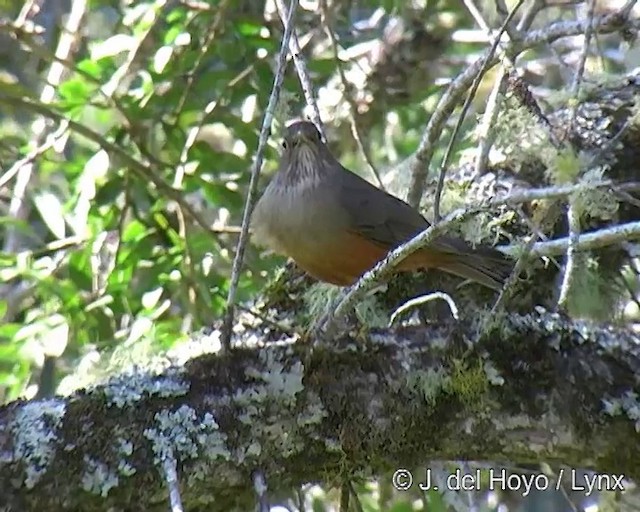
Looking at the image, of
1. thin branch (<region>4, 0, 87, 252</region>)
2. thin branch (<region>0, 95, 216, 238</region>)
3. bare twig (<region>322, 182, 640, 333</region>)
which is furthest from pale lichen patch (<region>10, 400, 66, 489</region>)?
thin branch (<region>4, 0, 87, 252</region>)

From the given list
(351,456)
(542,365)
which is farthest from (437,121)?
(351,456)

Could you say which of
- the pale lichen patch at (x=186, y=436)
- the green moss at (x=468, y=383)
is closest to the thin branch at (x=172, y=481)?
the pale lichen patch at (x=186, y=436)

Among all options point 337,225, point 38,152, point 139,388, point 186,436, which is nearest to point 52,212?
point 38,152

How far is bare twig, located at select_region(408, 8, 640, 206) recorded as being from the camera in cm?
301

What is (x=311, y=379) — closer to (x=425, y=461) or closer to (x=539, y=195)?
(x=425, y=461)

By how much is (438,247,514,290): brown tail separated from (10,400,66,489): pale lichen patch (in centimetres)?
149

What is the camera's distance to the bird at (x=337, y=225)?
348cm

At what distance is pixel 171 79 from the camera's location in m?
4.22

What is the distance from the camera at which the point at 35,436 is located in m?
2.25

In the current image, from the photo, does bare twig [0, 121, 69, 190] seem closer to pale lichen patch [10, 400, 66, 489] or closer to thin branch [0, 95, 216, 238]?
thin branch [0, 95, 216, 238]

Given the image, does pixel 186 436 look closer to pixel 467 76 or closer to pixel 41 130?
pixel 467 76

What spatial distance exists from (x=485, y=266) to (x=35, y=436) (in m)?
1.62

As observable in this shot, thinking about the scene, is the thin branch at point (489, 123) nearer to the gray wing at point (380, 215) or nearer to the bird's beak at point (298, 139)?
the gray wing at point (380, 215)

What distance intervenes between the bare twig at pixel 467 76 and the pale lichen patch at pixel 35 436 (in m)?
1.29
